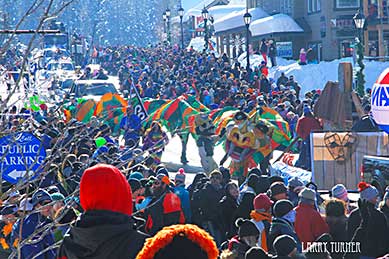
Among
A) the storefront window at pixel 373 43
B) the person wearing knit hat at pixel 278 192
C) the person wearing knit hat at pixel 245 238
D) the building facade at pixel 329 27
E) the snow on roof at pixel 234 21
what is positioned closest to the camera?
the person wearing knit hat at pixel 245 238

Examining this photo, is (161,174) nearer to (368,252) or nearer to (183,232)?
(368,252)

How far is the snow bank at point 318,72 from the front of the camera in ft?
121

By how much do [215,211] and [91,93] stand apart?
20779 mm

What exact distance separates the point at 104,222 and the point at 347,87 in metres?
12.2

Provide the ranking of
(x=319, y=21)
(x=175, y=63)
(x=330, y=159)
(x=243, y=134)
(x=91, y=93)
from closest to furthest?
(x=330, y=159), (x=243, y=134), (x=91, y=93), (x=175, y=63), (x=319, y=21)

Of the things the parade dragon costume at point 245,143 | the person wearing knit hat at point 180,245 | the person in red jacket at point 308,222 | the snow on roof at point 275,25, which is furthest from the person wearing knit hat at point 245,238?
the snow on roof at point 275,25

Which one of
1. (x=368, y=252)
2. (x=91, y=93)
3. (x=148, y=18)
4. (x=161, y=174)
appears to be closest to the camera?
(x=368, y=252)

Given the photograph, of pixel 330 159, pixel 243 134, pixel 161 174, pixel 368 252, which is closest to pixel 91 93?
pixel 243 134

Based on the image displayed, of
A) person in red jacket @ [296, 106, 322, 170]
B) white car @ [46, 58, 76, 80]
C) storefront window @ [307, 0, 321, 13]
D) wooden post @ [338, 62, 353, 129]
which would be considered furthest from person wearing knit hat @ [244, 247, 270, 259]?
storefront window @ [307, 0, 321, 13]

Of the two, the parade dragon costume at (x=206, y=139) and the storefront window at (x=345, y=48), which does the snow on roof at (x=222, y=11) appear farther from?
the parade dragon costume at (x=206, y=139)

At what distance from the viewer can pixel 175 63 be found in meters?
44.4

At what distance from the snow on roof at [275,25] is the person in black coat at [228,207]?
3800cm

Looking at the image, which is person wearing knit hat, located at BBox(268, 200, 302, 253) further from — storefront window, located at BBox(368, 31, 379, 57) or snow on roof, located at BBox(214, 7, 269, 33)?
snow on roof, located at BBox(214, 7, 269, 33)

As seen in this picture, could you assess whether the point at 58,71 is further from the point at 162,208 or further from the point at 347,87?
the point at 347,87
